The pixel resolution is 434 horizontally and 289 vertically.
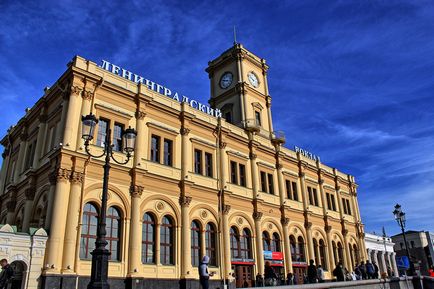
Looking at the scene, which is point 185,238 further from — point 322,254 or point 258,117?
point 322,254

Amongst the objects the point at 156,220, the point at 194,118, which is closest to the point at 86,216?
the point at 156,220

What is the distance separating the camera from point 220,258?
94.5ft

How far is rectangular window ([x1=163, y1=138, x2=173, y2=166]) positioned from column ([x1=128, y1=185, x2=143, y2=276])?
148 inches

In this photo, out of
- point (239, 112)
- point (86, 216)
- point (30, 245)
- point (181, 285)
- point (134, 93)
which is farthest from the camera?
point (239, 112)

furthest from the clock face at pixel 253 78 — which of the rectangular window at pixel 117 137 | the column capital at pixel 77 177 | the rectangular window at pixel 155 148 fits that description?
the column capital at pixel 77 177

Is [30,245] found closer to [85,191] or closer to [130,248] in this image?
[85,191]

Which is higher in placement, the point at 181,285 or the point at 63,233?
the point at 63,233

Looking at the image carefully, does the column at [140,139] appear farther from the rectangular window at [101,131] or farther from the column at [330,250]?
the column at [330,250]

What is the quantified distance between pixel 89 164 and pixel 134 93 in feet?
21.0

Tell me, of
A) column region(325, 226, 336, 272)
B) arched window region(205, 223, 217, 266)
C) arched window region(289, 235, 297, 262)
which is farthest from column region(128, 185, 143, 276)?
A: column region(325, 226, 336, 272)

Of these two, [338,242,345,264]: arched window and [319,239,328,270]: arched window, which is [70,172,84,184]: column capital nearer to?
[319,239,328,270]: arched window

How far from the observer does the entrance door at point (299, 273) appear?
117 ft

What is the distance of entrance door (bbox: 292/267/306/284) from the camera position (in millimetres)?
35531

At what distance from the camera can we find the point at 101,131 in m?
25.2
